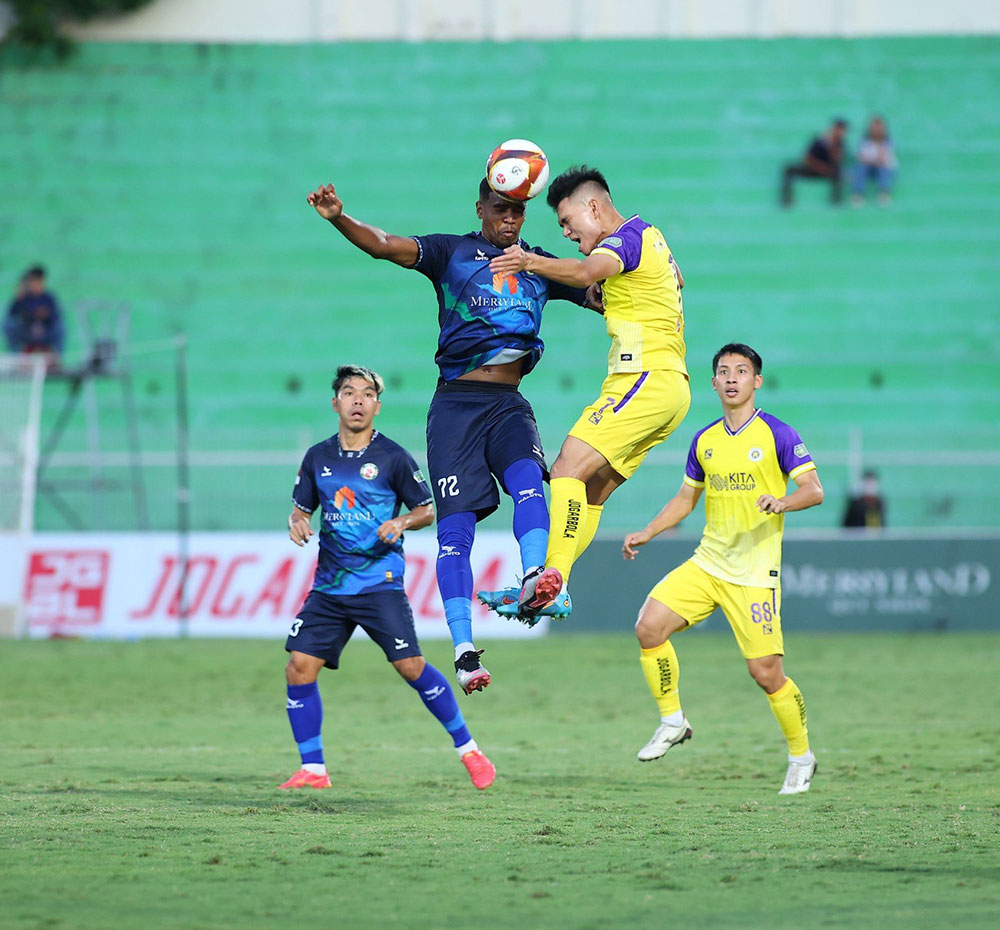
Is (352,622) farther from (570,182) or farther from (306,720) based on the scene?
(570,182)

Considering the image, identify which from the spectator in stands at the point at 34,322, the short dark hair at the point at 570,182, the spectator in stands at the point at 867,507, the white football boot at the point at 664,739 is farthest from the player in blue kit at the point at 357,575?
the spectator in stands at the point at 34,322

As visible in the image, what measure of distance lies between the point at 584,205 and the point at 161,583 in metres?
12.3

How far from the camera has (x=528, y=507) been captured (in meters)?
7.95

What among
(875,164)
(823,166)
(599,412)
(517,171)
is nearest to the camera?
(517,171)

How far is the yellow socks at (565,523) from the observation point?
26.0 ft

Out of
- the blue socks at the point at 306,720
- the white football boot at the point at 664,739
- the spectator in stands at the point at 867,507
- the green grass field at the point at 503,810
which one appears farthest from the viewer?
the spectator in stands at the point at 867,507

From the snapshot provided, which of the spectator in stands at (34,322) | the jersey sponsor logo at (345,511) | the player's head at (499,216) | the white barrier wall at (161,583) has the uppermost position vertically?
the player's head at (499,216)

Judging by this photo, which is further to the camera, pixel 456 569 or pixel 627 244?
pixel 456 569

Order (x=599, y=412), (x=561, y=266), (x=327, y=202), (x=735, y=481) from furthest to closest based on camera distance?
(x=735, y=481), (x=599, y=412), (x=327, y=202), (x=561, y=266)

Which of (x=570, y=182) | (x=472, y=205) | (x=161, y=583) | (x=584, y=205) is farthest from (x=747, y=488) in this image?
(x=472, y=205)

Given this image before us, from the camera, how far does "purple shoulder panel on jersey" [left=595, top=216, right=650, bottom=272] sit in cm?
780

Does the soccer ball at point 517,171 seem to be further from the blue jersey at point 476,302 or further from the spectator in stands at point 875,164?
the spectator in stands at point 875,164

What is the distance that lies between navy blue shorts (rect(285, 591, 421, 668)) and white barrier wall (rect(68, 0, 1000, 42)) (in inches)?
869

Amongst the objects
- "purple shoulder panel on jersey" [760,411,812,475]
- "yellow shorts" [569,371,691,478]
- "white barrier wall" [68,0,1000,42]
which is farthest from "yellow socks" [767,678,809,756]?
"white barrier wall" [68,0,1000,42]
